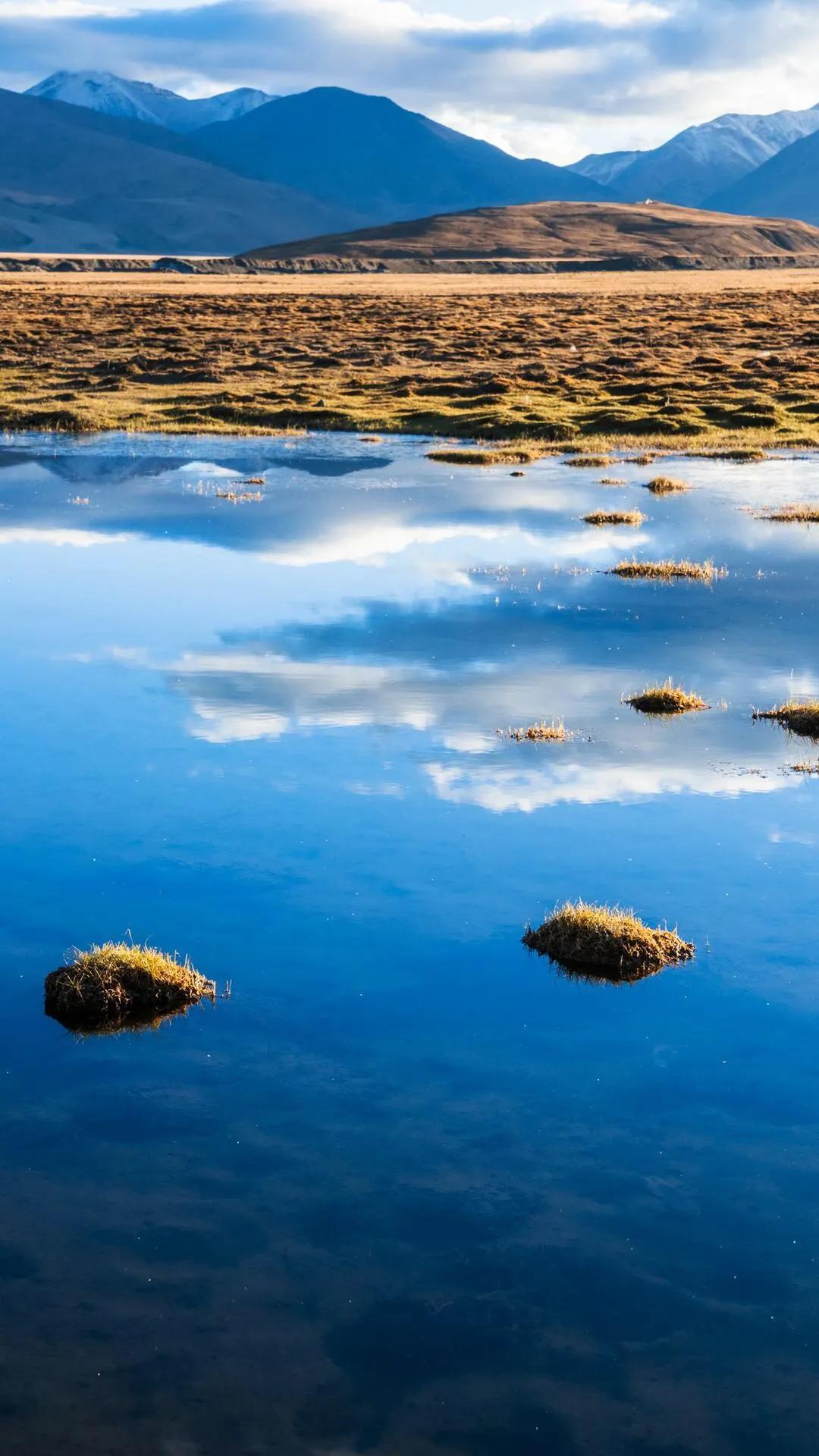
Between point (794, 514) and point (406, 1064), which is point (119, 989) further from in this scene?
point (794, 514)

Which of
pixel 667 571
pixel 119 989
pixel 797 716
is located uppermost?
pixel 667 571

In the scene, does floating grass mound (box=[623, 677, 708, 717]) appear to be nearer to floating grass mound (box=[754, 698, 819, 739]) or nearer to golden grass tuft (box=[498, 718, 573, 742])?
floating grass mound (box=[754, 698, 819, 739])

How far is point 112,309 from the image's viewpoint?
115m

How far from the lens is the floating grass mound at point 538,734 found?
17375 mm

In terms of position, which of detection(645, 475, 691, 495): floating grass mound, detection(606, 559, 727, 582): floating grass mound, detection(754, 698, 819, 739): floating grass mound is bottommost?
detection(754, 698, 819, 739): floating grass mound

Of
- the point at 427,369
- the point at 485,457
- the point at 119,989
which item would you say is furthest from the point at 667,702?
the point at 427,369

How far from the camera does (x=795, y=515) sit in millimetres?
34312

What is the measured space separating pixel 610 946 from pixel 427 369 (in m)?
61.2

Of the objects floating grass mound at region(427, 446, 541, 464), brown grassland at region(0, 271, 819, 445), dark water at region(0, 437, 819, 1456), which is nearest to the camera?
dark water at region(0, 437, 819, 1456)

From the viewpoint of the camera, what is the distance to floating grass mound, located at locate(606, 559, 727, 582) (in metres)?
27.6

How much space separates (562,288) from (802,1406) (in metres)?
173

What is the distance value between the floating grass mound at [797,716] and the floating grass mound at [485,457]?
89.7ft

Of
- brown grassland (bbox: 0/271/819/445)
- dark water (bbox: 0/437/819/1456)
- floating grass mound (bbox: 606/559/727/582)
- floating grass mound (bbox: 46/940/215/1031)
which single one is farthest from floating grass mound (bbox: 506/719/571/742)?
brown grassland (bbox: 0/271/819/445)

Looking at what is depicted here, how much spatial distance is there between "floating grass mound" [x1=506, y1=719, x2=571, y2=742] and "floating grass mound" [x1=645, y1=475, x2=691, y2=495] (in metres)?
21.6
